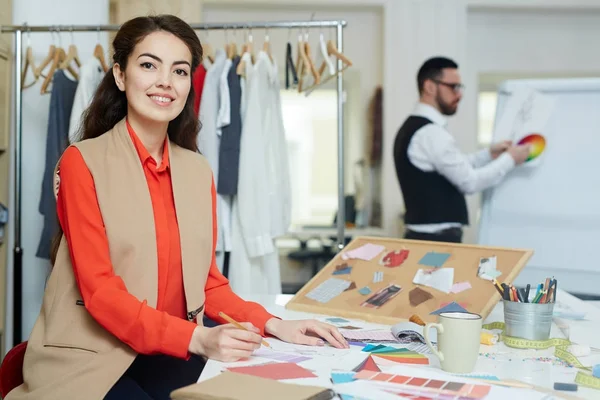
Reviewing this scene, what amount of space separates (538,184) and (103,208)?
193cm

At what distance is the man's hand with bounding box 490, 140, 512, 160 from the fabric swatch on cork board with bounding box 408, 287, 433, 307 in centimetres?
140

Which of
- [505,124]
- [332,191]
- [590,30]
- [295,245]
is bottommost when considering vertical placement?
[295,245]

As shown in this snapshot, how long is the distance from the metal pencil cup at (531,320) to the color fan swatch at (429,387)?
0.33 m

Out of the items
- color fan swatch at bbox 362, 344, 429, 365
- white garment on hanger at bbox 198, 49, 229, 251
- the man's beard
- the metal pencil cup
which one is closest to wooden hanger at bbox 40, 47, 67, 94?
white garment on hanger at bbox 198, 49, 229, 251

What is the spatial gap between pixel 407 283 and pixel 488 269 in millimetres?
193

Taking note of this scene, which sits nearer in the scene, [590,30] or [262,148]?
[262,148]

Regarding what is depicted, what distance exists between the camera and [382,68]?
5.51 metres

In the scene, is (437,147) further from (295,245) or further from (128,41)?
(295,245)

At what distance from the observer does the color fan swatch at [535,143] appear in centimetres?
276

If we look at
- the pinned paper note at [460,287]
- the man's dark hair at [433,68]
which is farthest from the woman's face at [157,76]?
the man's dark hair at [433,68]

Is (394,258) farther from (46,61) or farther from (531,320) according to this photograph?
(46,61)

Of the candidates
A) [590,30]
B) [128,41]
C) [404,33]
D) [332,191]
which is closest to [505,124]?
[128,41]

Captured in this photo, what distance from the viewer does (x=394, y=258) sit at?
1.78m

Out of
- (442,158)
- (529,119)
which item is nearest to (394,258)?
(529,119)
